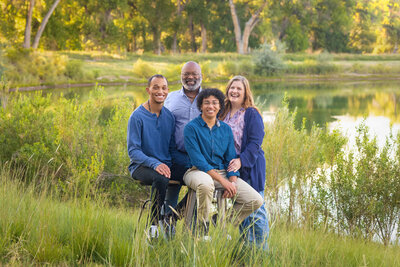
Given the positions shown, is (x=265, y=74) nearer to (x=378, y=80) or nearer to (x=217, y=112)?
(x=378, y=80)

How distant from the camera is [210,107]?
13.1ft

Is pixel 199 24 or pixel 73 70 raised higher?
pixel 199 24

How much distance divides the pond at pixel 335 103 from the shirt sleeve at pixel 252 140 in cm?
932

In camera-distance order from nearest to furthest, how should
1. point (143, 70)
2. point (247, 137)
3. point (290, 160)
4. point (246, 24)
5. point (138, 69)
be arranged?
point (247, 137)
point (290, 160)
point (138, 69)
point (143, 70)
point (246, 24)

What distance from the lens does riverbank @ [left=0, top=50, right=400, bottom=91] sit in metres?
25.9

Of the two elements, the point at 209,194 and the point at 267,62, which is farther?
the point at 267,62

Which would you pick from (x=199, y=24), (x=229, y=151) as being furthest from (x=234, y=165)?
(x=199, y=24)

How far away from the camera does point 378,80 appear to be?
36094 millimetres

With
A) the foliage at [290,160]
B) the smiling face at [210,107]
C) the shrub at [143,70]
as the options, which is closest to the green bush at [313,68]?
the shrub at [143,70]

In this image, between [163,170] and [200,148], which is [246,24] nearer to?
[200,148]

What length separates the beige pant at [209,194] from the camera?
3.74 m

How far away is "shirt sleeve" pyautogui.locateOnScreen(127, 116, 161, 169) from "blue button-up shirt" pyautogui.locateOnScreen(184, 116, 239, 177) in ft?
0.99

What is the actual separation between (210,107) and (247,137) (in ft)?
1.59

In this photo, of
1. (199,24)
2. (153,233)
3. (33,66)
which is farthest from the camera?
(199,24)
